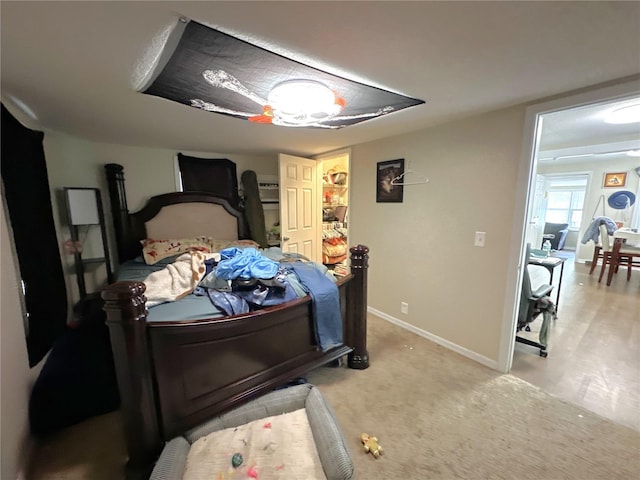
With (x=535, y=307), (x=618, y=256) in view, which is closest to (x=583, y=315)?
(x=535, y=307)

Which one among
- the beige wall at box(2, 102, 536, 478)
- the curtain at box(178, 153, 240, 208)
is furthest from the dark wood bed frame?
the curtain at box(178, 153, 240, 208)

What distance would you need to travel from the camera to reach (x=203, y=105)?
1771mm

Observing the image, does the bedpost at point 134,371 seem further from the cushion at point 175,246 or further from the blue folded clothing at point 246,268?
the cushion at point 175,246

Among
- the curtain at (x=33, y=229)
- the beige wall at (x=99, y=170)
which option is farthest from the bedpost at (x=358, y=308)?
the beige wall at (x=99, y=170)

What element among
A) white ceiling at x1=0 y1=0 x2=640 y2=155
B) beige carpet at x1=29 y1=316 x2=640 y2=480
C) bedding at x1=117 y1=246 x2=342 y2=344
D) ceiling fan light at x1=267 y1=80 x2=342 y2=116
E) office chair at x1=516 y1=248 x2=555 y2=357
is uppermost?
white ceiling at x1=0 y1=0 x2=640 y2=155

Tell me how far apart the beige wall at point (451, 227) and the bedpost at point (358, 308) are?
0.84 m

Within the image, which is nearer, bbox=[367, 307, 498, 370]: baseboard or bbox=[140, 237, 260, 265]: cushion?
bbox=[367, 307, 498, 370]: baseboard

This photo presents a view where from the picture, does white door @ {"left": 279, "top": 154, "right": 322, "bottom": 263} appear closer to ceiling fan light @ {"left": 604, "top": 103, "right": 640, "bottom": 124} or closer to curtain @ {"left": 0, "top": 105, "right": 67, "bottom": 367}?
curtain @ {"left": 0, "top": 105, "right": 67, "bottom": 367}

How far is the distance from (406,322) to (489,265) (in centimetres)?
107

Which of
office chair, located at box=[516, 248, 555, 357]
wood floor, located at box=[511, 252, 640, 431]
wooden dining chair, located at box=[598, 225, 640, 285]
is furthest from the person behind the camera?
wooden dining chair, located at box=[598, 225, 640, 285]

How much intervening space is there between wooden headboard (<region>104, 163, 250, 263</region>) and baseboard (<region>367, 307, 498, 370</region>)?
7.27 ft

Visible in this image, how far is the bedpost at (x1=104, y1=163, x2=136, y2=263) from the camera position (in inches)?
113

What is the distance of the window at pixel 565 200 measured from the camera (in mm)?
6375

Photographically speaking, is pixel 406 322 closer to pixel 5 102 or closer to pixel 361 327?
pixel 361 327
